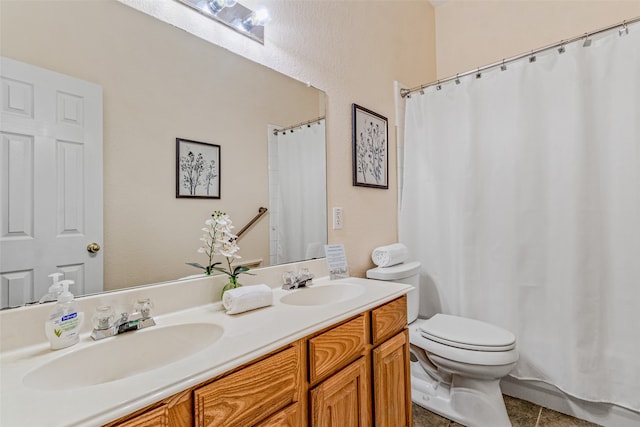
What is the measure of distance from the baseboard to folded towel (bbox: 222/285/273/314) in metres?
1.72

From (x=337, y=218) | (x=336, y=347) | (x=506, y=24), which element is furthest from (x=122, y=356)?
(x=506, y=24)

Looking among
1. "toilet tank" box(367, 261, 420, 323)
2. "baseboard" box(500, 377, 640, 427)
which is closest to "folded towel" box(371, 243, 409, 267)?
"toilet tank" box(367, 261, 420, 323)

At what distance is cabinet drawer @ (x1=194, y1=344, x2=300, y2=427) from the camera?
638 mm

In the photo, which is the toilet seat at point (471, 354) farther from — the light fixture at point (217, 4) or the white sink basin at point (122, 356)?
the light fixture at point (217, 4)

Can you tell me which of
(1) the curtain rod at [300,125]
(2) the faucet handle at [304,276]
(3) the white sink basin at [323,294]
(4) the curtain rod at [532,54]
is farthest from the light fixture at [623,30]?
(2) the faucet handle at [304,276]

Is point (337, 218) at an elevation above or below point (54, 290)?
above

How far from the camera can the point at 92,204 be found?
872 millimetres

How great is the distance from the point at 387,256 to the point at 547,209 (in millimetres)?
900

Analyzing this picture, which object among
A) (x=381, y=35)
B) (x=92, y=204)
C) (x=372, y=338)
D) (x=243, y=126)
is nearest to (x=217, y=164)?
(x=243, y=126)

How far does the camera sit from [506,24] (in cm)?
220

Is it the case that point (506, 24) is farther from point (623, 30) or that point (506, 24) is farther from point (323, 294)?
point (323, 294)

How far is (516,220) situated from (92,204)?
1.99 metres

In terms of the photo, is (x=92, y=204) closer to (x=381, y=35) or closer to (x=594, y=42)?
(x=381, y=35)

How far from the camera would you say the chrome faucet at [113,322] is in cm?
79
